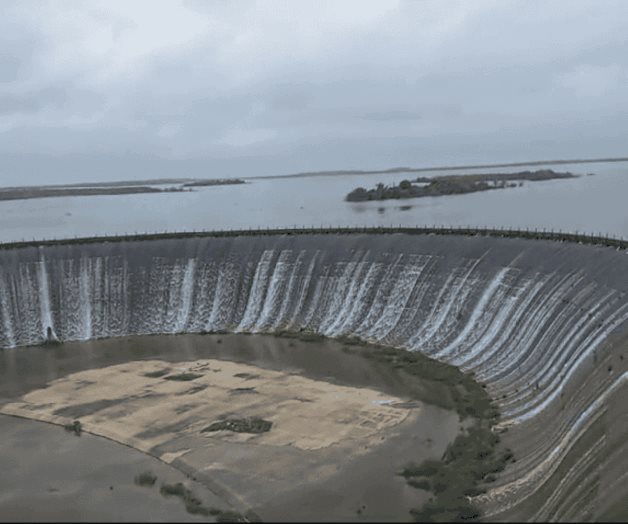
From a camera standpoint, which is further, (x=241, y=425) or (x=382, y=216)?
(x=382, y=216)

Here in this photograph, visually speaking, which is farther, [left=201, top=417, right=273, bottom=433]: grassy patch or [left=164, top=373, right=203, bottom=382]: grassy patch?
[left=164, top=373, right=203, bottom=382]: grassy patch

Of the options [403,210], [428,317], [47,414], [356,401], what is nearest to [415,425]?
[356,401]

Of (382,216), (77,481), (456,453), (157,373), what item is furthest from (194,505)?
(382,216)

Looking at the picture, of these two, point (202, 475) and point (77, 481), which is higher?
point (202, 475)

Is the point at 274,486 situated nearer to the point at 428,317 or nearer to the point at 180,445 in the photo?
the point at 180,445

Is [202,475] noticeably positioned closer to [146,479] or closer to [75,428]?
[146,479]

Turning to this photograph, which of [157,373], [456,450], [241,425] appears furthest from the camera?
[157,373]

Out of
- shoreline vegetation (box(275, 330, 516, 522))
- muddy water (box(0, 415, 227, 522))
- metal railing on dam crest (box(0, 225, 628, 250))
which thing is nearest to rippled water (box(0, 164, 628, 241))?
metal railing on dam crest (box(0, 225, 628, 250))

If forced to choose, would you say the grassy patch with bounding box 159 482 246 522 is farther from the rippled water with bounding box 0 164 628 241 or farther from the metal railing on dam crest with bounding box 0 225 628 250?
the rippled water with bounding box 0 164 628 241

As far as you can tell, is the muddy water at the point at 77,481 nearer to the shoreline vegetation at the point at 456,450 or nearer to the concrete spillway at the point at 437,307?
the shoreline vegetation at the point at 456,450
